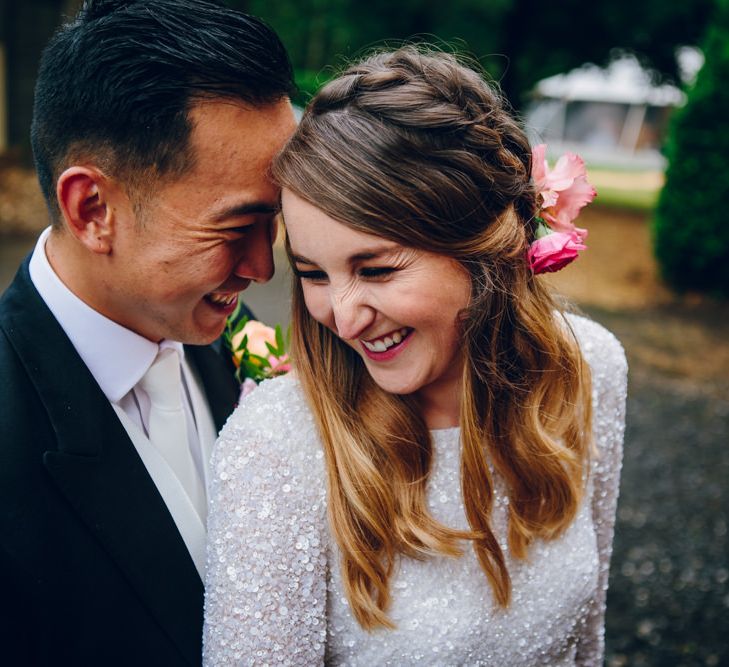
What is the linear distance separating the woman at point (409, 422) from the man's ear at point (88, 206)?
53 cm

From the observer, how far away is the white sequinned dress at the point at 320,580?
1.89 m

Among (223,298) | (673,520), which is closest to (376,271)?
(223,298)

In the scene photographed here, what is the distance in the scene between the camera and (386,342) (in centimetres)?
196

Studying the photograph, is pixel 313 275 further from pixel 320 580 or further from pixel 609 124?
pixel 609 124

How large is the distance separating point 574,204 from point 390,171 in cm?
67

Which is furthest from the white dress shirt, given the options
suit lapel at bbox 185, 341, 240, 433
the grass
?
the grass

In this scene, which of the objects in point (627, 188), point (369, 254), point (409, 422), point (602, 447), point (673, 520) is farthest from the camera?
point (627, 188)

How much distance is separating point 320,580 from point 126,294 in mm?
977

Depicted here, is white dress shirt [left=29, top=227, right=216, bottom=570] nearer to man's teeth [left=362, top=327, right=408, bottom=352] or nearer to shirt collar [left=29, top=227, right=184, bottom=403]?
shirt collar [left=29, top=227, right=184, bottom=403]

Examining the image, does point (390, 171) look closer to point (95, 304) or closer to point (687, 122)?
point (95, 304)

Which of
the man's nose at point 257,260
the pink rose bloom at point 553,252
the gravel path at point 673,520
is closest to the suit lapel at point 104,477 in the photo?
the man's nose at point 257,260

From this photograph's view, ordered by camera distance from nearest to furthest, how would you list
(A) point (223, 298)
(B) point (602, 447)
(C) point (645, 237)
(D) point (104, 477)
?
(D) point (104, 477)
(A) point (223, 298)
(B) point (602, 447)
(C) point (645, 237)

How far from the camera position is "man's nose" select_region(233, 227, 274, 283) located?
7.19 ft

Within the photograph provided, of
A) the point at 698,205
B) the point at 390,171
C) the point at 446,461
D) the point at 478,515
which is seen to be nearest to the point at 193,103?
the point at 390,171
